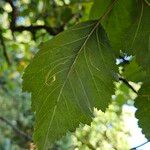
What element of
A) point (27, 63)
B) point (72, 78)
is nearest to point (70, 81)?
point (72, 78)

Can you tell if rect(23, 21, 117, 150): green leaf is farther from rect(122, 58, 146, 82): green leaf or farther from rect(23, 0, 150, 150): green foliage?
rect(122, 58, 146, 82): green leaf

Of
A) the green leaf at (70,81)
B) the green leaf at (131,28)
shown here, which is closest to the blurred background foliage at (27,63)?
the green leaf at (70,81)

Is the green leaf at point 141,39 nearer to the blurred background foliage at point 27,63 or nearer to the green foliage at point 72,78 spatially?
the green foliage at point 72,78

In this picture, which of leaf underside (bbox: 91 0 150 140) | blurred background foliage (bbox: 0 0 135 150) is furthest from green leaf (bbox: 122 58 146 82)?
blurred background foliage (bbox: 0 0 135 150)

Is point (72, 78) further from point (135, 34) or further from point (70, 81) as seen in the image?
point (135, 34)

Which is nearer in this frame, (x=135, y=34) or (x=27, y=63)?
(x=135, y=34)

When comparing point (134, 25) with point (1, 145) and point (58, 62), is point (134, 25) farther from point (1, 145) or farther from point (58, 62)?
point (1, 145)
